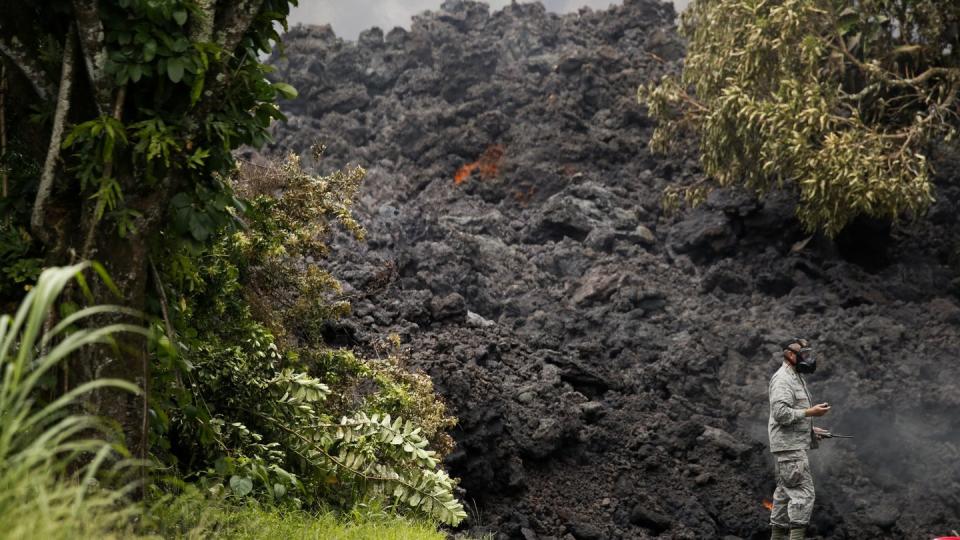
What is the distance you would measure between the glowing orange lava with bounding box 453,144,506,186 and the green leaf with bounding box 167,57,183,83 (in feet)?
49.7

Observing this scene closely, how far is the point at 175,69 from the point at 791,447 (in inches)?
254

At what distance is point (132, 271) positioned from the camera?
14.2 feet

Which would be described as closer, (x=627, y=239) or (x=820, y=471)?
(x=820, y=471)

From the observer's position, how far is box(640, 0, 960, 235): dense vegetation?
12.6 metres

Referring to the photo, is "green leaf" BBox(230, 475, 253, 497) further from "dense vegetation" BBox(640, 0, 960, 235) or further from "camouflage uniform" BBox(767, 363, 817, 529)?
"dense vegetation" BBox(640, 0, 960, 235)

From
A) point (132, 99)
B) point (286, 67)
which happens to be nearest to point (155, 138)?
point (132, 99)

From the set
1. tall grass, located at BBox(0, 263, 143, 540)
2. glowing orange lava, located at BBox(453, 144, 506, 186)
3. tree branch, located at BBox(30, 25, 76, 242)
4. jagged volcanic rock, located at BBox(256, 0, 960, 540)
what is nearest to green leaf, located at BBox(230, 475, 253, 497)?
tall grass, located at BBox(0, 263, 143, 540)

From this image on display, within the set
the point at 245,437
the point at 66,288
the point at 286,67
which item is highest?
the point at 286,67

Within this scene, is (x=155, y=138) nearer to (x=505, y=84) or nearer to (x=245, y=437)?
(x=245, y=437)

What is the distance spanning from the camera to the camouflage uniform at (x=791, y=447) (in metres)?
8.31

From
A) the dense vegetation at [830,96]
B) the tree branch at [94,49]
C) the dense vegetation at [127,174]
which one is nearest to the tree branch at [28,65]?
the dense vegetation at [127,174]

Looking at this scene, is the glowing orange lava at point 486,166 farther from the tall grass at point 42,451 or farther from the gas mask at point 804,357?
the tall grass at point 42,451

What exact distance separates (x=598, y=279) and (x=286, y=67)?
1316 cm

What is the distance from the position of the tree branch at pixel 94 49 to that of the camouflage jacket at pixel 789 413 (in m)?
6.29
